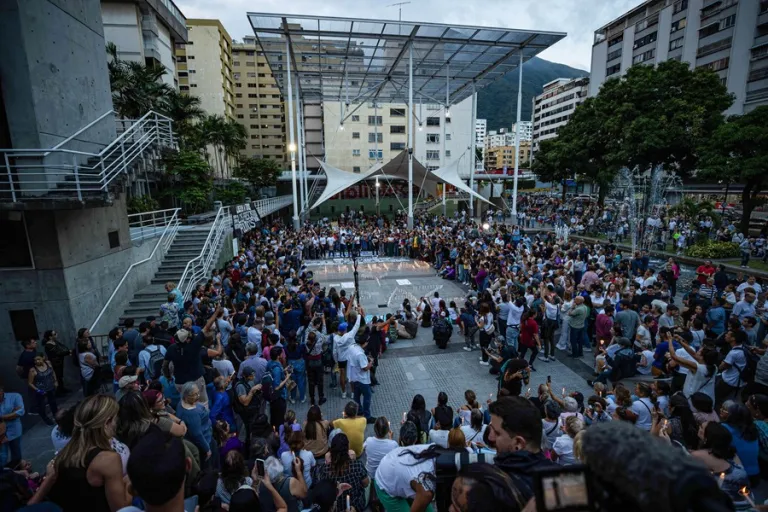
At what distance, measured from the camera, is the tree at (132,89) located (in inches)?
701

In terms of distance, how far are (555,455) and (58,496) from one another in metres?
3.83

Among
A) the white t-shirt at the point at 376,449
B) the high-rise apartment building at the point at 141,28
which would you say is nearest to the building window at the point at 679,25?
the high-rise apartment building at the point at 141,28

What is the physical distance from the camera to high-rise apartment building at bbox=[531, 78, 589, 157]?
7632 centimetres

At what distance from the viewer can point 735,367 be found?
4910mm

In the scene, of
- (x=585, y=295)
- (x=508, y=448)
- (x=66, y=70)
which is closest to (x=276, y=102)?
(x=66, y=70)

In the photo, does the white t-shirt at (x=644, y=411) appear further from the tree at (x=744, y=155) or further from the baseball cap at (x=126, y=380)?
the tree at (x=744, y=155)

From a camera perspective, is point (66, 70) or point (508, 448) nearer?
point (508, 448)

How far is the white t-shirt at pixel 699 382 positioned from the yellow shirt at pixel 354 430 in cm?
427

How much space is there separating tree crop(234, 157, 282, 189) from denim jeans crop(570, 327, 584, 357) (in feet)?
118

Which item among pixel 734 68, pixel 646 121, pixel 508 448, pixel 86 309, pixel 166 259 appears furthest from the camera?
pixel 734 68

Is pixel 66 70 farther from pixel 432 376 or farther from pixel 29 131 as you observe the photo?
pixel 432 376

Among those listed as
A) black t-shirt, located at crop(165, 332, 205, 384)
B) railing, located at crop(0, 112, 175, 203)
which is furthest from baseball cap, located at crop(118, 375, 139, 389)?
railing, located at crop(0, 112, 175, 203)

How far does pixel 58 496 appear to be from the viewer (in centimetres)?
215

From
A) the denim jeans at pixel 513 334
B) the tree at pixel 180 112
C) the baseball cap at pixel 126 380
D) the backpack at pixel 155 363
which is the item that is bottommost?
the denim jeans at pixel 513 334
